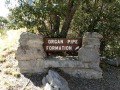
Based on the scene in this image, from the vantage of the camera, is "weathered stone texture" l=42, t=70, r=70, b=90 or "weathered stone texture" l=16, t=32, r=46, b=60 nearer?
"weathered stone texture" l=42, t=70, r=70, b=90

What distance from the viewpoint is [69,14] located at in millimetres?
11375

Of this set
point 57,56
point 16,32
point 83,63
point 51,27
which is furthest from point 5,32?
point 83,63

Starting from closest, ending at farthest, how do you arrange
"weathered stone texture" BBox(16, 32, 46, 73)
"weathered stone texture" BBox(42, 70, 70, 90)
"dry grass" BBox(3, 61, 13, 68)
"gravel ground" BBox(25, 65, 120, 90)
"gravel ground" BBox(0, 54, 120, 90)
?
1. "weathered stone texture" BBox(42, 70, 70, 90)
2. "gravel ground" BBox(0, 54, 120, 90)
3. "gravel ground" BBox(25, 65, 120, 90)
4. "weathered stone texture" BBox(16, 32, 46, 73)
5. "dry grass" BBox(3, 61, 13, 68)

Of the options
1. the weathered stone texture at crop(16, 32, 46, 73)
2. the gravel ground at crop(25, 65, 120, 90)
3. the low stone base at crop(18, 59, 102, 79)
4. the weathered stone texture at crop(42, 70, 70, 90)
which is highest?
the weathered stone texture at crop(16, 32, 46, 73)

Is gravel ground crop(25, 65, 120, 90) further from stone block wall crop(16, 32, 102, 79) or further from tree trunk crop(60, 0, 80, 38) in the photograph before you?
tree trunk crop(60, 0, 80, 38)

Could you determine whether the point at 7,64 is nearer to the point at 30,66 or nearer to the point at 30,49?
the point at 30,66

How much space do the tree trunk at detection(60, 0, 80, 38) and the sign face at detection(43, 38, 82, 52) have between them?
0.97m

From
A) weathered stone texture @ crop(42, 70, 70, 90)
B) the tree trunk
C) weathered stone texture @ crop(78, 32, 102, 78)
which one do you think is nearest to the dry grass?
weathered stone texture @ crop(42, 70, 70, 90)

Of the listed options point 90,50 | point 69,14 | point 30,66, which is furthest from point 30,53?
point 69,14

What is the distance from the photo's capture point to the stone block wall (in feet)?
32.6

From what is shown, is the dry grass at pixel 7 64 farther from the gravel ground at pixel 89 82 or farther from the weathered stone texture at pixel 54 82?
the weathered stone texture at pixel 54 82

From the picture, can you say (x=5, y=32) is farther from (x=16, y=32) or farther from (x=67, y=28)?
(x=67, y=28)

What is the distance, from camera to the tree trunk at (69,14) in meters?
11.1

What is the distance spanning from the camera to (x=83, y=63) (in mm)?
10008
